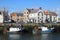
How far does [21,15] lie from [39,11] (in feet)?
38.9

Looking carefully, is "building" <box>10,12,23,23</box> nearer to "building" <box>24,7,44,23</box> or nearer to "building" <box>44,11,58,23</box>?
"building" <box>24,7,44,23</box>

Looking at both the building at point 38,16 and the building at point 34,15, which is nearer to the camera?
the building at point 38,16

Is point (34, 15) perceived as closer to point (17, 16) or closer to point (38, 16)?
point (38, 16)

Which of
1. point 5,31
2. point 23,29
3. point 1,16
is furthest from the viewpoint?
point 1,16

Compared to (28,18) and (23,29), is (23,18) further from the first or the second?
(23,29)

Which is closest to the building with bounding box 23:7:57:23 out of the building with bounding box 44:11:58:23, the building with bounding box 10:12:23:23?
the building with bounding box 44:11:58:23

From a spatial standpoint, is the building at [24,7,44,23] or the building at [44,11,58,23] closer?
the building at [24,7,44,23]

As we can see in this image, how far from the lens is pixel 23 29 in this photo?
61.9 meters

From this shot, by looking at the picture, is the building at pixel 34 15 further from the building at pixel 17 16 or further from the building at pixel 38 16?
the building at pixel 17 16

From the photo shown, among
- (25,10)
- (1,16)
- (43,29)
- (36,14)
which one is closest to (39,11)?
(36,14)

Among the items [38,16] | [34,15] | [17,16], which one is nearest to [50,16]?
[38,16]

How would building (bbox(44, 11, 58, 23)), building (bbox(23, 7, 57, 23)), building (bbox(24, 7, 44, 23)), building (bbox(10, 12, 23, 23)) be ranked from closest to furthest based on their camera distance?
building (bbox(23, 7, 57, 23)) < building (bbox(24, 7, 44, 23)) < building (bbox(44, 11, 58, 23)) < building (bbox(10, 12, 23, 23))

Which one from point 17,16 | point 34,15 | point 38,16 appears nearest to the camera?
point 34,15

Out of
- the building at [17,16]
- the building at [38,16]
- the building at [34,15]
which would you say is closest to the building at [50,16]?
the building at [38,16]
